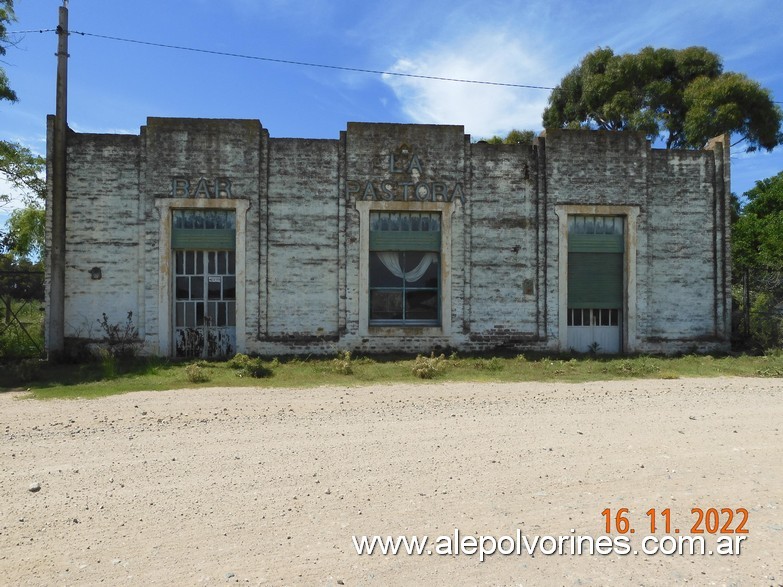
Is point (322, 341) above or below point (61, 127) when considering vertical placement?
below

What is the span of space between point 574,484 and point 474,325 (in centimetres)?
885

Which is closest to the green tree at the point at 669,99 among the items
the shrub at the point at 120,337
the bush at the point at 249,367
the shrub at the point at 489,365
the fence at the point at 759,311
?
the fence at the point at 759,311

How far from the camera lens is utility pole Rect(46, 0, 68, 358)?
468 inches

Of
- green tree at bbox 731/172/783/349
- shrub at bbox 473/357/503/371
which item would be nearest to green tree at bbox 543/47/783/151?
green tree at bbox 731/172/783/349

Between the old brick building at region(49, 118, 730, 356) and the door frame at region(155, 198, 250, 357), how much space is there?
1.8 inches

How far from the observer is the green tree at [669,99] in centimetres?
1981

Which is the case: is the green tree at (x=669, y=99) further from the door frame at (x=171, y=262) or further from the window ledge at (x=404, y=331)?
the door frame at (x=171, y=262)

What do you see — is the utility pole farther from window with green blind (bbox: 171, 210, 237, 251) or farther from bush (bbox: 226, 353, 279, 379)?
bush (bbox: 226, 353, 279, 379)

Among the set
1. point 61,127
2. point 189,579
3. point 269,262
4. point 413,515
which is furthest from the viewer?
point 269,262

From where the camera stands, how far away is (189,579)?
305 cm

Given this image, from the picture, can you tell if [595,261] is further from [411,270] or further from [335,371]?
[335,371]

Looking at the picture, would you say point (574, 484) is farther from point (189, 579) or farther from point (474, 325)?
point (474, 325)

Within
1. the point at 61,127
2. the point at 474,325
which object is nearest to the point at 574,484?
the point at 474,325

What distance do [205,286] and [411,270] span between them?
5205 millimetres
